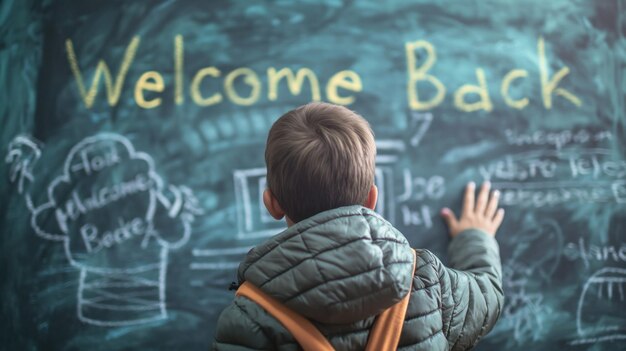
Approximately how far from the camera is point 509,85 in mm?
2098

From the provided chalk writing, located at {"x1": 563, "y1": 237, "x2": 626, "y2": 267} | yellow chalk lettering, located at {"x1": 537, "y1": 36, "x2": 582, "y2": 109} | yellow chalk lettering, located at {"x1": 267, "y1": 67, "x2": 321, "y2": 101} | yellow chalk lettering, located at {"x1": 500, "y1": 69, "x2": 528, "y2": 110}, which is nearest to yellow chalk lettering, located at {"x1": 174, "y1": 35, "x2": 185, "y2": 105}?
yellow chalk lettering, located at {"x1": 267, "y1": 67, "x2": 321, "y2": 101}

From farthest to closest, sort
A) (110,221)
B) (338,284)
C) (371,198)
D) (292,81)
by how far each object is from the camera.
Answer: (292,81)
(110,221)
(371,198)
(338,284)

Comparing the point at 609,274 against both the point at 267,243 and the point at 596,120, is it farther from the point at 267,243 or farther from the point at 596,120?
the point at 267,243

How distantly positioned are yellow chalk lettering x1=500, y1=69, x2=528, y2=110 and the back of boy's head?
1.12 meters

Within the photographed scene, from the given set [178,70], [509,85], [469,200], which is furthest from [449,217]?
[178,70]

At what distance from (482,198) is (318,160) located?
1.09 meters

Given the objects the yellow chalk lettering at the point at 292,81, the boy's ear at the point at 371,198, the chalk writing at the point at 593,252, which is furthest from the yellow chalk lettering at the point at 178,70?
the chalk writing at the point at 593,252

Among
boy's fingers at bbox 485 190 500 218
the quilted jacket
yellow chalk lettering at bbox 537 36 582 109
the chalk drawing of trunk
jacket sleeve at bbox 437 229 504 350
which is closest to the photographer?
the quilted jacket

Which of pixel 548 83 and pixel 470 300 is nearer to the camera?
pixel 470 300

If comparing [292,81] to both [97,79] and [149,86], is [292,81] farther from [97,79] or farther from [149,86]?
[97,79]

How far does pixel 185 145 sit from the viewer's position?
1.96 m

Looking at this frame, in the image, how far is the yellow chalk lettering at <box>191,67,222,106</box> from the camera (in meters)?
1.97

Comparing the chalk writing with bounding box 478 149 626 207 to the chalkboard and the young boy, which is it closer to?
the chalkboard

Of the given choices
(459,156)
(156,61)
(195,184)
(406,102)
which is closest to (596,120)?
(459,156)
